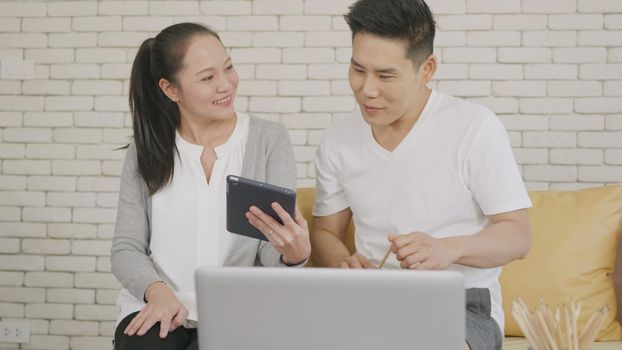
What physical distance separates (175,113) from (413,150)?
75cm

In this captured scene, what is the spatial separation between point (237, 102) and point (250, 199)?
5.34 ft

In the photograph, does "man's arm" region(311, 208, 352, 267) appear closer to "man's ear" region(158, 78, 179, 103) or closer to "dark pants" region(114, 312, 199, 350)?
"dark pants" region(114, 312, 199, 350)

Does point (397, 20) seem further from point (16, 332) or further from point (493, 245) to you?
point (16, 332)

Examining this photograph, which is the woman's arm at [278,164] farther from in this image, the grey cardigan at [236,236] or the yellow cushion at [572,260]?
the yellow cushion at [572,260]

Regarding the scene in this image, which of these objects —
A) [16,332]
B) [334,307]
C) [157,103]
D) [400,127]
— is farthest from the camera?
[16,332]

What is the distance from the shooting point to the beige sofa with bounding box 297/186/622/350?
264 cm

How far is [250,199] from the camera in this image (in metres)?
2.01

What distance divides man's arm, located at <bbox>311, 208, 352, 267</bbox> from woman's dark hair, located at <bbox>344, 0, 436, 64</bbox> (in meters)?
0.55

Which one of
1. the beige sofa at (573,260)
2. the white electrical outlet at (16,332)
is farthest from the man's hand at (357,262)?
the white electrical outlet at (16,332)

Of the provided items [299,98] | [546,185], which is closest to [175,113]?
[299,98]

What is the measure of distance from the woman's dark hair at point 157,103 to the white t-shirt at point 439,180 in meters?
0.53

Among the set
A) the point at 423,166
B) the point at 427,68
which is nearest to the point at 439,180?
the point at 423,166

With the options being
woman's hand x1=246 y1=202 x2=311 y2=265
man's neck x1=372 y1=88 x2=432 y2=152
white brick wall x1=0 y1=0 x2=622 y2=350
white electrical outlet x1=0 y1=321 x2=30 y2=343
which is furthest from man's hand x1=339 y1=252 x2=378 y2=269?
white electrical outlet x1=0 y1=321 x2=30 y2=343

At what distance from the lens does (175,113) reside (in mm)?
2553
